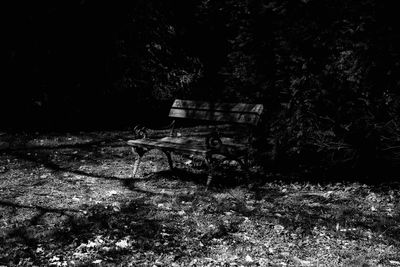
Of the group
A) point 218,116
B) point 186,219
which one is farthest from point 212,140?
point 186,219

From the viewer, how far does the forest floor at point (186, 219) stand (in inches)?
142

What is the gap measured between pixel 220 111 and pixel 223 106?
0.28 feet

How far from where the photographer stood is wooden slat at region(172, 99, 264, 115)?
222 inches

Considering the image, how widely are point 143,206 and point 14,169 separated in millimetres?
3083

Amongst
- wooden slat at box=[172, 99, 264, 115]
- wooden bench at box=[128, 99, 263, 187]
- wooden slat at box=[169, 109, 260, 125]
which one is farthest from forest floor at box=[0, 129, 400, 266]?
wooden slat at box=[172, 99, 264, 115]

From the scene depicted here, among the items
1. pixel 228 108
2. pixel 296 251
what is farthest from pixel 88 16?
pixel 296 251

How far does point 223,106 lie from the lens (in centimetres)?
607

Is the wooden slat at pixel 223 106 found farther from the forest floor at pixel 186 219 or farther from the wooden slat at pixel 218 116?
the forest floor at pixel 186 219

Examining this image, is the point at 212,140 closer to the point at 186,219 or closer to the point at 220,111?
the point at 220,111

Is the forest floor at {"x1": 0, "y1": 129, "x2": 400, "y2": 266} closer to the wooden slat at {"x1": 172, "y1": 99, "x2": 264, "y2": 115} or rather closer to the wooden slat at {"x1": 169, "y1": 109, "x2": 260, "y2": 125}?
the wooden slat at {"x1": 169, "y1": 109, "x2": 260, "y2": 125}

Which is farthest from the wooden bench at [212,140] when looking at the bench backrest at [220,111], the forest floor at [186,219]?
the forest floor at [186,219]

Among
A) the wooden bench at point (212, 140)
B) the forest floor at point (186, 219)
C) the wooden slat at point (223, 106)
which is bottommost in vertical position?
the forest floor at point (186, 219)

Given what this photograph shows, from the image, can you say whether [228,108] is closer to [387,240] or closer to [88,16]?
[387,240]

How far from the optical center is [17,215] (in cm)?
463
